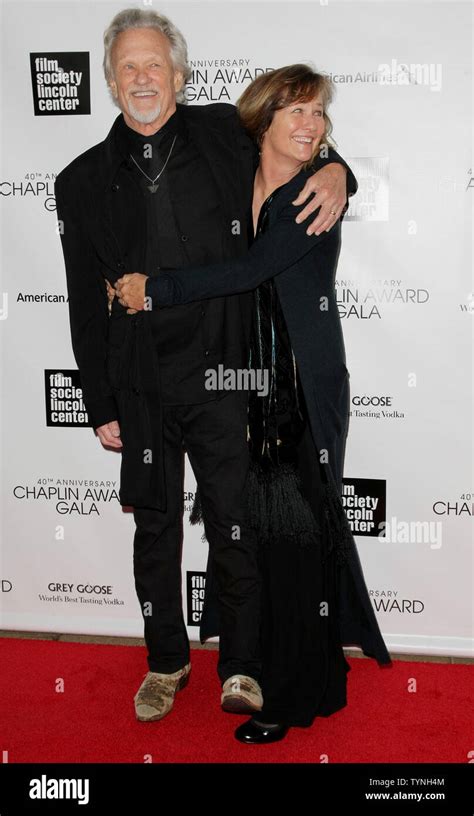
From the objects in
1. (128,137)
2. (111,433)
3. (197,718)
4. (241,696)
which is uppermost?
(128,137)

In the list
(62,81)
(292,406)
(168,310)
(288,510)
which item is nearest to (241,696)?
(288,510)

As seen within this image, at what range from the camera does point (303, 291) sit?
2443 mm

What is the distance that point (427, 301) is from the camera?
120 inches

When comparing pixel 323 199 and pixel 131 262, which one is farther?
pixel 131 262

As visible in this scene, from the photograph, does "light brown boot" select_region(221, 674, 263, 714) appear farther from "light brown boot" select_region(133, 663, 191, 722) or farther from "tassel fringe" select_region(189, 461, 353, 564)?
"tassel fringe" select_region(189, 461, 353, 564)

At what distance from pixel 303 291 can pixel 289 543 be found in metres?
0.74

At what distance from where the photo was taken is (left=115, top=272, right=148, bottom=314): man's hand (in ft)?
7.89

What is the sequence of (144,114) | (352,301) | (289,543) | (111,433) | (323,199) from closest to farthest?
(323,199) < (144,114) < (289,543) < (111,433) < (352,301)

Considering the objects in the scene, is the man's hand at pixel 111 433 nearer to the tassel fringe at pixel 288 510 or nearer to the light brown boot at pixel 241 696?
the tassel fringe at pixel 288 510

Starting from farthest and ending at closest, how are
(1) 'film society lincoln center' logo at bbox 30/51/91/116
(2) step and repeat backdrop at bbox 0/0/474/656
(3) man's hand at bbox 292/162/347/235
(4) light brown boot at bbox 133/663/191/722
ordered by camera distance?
(1) 'film society lincoln center' logo at bbox 30/51/91/116 → (2) step and repeat backdrop at bbox 0/0/474/656 → (4) light brown boot at bbox 133/663/191/722 → (3) man's hand at bbox 292/162/347/235

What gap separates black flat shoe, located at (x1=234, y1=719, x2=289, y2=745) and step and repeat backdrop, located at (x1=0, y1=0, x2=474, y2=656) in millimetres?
777

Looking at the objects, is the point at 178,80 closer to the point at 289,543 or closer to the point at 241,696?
the point at 289,543

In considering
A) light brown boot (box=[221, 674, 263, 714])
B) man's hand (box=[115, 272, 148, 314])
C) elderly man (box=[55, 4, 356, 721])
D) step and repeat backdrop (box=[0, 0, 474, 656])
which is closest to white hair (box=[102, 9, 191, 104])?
elderly man (box=[55, 4, 356, 721])

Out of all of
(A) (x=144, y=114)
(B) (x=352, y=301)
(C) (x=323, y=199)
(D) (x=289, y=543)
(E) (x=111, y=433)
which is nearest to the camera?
(C) (x=323, y=199)
